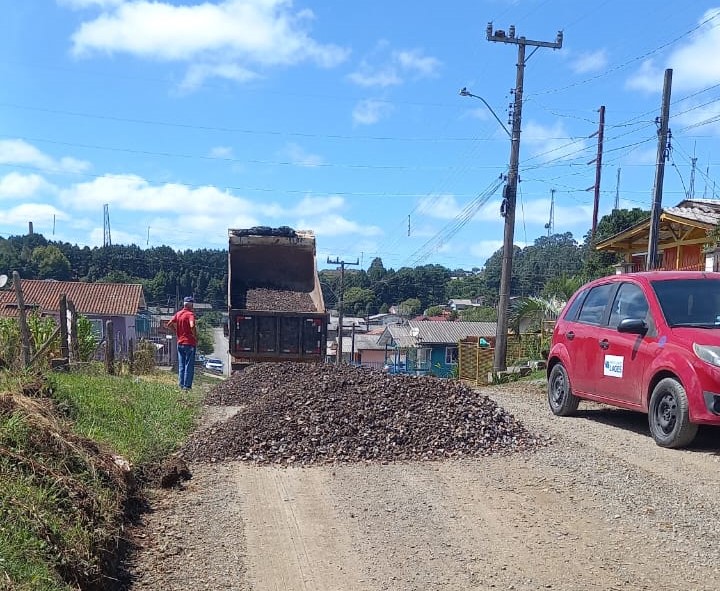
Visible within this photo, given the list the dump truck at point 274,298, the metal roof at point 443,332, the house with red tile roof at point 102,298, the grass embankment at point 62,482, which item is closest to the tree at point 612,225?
the metal roof at point 443,332

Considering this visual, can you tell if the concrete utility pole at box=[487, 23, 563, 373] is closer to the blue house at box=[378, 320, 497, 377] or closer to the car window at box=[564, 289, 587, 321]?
the car window at box=[564, 289, 587, 321]

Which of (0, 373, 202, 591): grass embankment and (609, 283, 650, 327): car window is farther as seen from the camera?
(609, 283, 650, 327): car window

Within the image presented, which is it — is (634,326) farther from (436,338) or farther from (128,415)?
(436,338)

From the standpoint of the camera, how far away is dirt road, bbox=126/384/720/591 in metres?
4.06

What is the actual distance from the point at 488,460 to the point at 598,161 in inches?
1311

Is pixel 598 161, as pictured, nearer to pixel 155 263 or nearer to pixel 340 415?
pixel 340 415

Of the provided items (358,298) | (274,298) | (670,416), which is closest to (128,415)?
(670,416)

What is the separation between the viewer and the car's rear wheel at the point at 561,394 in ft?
28.1

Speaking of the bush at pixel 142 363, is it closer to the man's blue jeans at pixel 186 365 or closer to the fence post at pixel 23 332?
the man's blue jeans at pixel 186 365

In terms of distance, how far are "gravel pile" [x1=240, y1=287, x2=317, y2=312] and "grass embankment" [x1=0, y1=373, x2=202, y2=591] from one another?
937 centimetres

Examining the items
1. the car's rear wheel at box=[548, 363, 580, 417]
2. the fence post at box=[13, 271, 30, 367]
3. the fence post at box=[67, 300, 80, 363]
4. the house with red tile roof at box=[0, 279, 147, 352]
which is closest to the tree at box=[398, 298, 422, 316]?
the house with red tile roof at box=[0, 279, 147, 352]

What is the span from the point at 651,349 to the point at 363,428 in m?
2.86

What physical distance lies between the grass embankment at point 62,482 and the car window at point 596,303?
15.6 feet

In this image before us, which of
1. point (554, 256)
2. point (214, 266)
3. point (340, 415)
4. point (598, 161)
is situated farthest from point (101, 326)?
point (340, 415)
